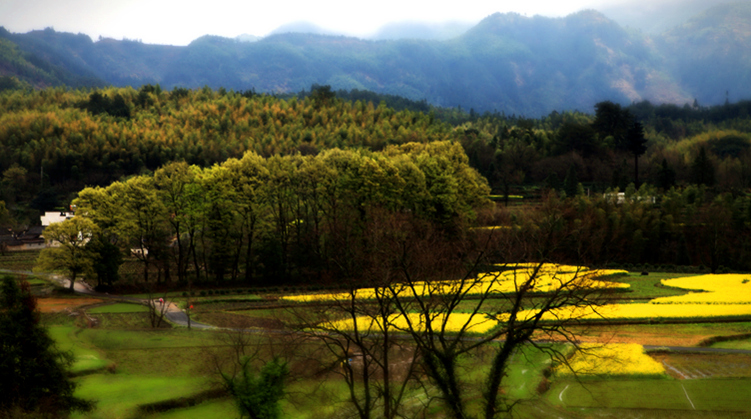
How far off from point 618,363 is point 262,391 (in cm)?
1570

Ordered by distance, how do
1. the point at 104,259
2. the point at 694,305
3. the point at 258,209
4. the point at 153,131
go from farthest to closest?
1. the point at 153,131
2. the point at 258,209
3. the point at 104,259
4. the point at 694,305

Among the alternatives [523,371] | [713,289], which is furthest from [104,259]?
[713,289]

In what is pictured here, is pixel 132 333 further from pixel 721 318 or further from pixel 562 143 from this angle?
pixel 562 143

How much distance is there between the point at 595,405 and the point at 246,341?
54.3ft

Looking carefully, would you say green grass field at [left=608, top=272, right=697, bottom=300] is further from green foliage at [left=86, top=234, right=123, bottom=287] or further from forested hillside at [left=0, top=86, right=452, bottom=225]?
forested hillside at [left=0, top=86, right=452, bottom=225]

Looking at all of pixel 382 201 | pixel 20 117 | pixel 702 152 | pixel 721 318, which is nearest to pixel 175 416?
pixel 721 318

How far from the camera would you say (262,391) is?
1856 cm

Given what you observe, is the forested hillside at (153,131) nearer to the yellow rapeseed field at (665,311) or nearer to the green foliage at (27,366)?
the yellow rapeseed field at (665,311)

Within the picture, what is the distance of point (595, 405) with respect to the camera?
2138 cm

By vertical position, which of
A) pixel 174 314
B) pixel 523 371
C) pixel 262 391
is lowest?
pixel 174 314

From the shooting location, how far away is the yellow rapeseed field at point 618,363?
24.4 meters

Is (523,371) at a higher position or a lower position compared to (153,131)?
lower

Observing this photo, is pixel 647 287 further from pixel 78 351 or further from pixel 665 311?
pixel 78 351

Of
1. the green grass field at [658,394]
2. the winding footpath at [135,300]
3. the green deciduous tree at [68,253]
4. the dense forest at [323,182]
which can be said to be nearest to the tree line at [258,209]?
the dense forest at [323,182]
